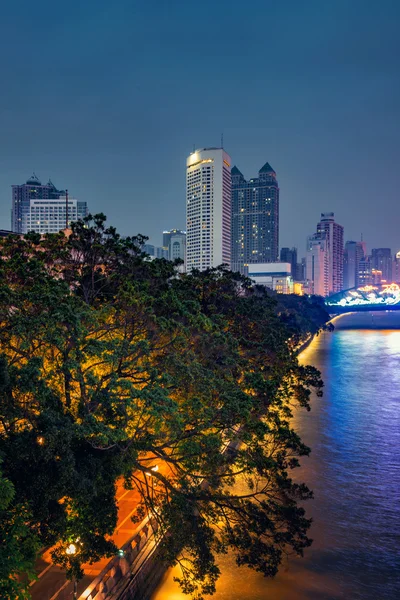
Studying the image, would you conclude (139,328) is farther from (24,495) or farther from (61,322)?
(24,495)

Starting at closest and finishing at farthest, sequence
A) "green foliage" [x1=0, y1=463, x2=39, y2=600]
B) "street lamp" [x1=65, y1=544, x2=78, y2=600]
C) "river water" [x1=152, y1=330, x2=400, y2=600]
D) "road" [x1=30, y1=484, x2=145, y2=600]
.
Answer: "green foliage" [x1=0, y1=463, x2=39, y2=600]
"street lamp" [x1=65, y1=544, x2=78, y2=600]
"road" [x1=30, y1=484, x2=145, y2=600]
"river water" [x1=152, y1=330, x2=400, y2=600]

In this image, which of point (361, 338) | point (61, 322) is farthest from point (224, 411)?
point (361, 338)

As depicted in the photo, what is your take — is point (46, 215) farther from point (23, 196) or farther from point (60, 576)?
point (60, 576)

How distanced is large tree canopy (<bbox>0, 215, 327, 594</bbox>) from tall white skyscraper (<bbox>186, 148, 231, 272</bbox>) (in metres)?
118

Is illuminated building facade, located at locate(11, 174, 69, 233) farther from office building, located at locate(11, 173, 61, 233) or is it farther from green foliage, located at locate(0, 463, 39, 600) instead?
green foliage, located at locate(0, 463, 39, 600)

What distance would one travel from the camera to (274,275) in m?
142

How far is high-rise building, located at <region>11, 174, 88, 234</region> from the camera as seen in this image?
12838cm

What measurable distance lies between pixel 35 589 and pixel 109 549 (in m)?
2.05

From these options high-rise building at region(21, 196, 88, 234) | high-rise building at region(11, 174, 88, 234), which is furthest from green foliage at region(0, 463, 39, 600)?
high-rise building at region(21, 196, 88, 234)

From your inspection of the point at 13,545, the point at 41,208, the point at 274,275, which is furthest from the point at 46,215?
the point at 13,545

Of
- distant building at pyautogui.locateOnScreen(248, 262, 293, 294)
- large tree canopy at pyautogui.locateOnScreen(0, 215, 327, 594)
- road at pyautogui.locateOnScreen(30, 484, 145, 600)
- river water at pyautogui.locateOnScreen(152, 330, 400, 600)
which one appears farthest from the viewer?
distant building at pyautogui.locateOnScreen(248, 262, 293, 294)

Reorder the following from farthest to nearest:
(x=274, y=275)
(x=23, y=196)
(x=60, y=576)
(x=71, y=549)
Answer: (x=23, y=196), (x=274, y=275), (x=60, y=576), (x=71, y=549)

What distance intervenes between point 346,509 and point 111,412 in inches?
419

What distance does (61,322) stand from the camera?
10711 mm
